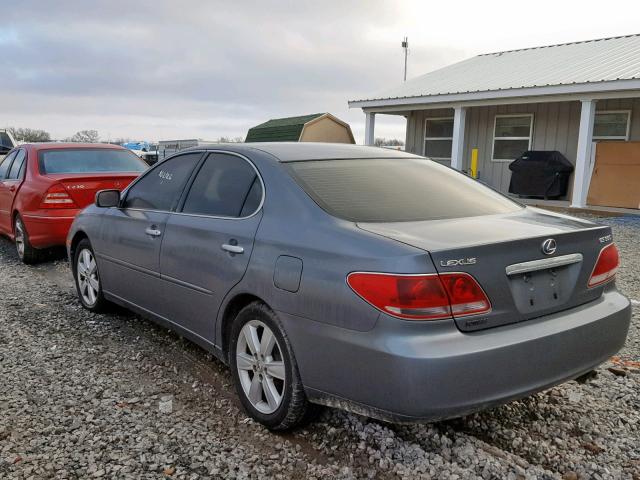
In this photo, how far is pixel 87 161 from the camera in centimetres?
771

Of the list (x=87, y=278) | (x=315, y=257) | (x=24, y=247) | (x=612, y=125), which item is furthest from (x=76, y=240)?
(x=612, y=125)

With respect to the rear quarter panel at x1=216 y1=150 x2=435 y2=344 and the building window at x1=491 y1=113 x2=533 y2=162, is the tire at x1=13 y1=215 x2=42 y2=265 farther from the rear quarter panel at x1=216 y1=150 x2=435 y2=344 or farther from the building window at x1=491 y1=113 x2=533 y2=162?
the building window at x1=491 y1=113 x2=533 y2=162

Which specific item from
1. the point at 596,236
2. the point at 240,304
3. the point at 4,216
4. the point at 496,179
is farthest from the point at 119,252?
the point at 496,179

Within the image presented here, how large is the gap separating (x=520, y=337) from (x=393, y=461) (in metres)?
0.86

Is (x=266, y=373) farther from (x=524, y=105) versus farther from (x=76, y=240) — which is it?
(x=524, y=105)

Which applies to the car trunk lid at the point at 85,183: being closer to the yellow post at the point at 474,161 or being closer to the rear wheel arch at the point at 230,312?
the rear wheel arch at the point at 230,312

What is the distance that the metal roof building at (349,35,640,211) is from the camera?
1305 cm

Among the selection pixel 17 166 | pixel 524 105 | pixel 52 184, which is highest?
pixel 524 105

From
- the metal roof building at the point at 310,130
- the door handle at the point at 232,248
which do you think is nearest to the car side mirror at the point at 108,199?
the door handle at the point at 232,248

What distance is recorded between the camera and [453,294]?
2453mm

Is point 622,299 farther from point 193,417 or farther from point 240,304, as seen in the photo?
point 193,417

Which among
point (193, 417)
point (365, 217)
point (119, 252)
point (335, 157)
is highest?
point (335, 157)

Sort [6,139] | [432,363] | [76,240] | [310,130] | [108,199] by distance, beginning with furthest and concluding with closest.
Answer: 1. [310,130]
2. [6,139]
3. [76,240]
4. [108,199]
5. [432,363]

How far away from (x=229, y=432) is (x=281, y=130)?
21.8m
